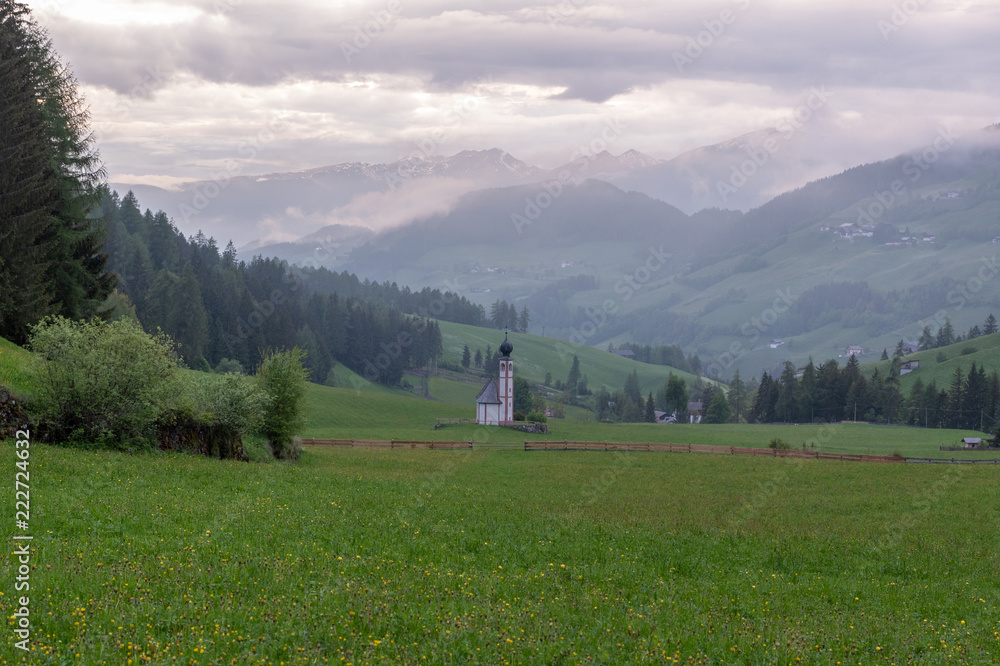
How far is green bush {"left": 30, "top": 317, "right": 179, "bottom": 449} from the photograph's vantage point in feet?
107

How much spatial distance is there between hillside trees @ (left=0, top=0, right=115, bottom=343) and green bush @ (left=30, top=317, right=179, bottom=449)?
12.9m

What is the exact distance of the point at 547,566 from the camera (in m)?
20.3

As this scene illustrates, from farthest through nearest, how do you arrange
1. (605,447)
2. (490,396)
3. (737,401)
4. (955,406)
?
(737,401) → (955,406) → (490,396) → (605,447)

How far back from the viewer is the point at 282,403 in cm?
5047

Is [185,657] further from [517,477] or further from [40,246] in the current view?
[40,246]

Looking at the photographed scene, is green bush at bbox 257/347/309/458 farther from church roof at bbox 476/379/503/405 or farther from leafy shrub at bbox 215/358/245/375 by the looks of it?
leafy shrub at bbox 215/358/245/375

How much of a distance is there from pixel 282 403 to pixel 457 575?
35099mm

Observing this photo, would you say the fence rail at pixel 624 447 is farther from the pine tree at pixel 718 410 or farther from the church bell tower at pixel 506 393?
the pine tree at pixel 718 410

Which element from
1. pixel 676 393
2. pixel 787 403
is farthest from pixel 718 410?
pixel 787 403

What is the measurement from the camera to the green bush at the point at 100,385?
32625mm

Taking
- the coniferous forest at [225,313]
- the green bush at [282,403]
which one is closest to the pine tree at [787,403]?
the coniferous forest at [225,313]

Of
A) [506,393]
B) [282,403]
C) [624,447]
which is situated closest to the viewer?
[282,403]

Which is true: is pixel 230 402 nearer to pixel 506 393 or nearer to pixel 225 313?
pixel 506 393

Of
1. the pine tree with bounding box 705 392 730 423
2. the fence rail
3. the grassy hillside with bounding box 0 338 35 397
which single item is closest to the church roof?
the fence rail
